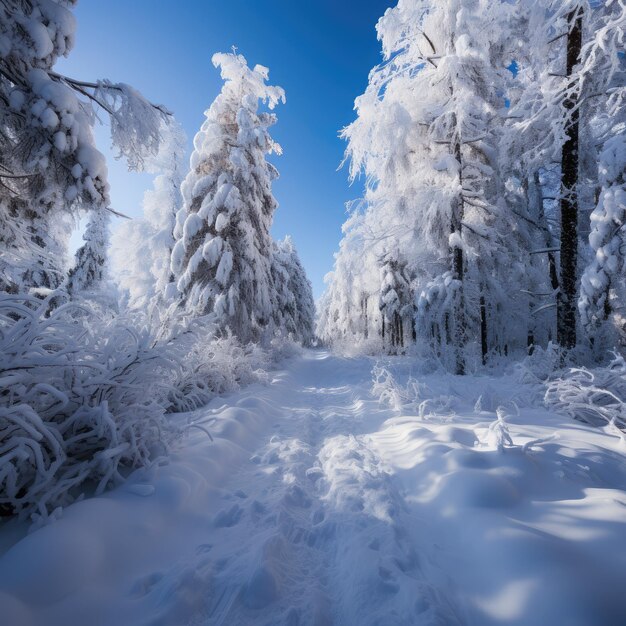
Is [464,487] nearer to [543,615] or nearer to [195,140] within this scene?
[543,615]

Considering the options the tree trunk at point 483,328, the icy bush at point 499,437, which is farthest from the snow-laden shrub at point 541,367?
the tree trunk at point 483,328

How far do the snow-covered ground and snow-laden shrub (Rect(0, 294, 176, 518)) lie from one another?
0.79 feet

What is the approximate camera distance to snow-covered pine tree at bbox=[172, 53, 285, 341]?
1037cm

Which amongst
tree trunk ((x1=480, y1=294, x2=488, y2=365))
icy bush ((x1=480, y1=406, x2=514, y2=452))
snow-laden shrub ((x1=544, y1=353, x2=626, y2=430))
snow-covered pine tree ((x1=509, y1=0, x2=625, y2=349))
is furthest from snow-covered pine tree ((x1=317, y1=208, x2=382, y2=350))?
icy bush ((x1=480, y1=406, x2=514, y2=452))

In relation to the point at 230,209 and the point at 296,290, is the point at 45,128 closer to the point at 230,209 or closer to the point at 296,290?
the point at 230,209

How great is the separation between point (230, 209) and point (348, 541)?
10196mm

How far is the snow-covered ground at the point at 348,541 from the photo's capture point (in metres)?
1.49

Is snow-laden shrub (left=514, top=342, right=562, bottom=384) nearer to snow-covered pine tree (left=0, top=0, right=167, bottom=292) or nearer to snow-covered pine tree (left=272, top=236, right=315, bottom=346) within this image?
snow-covered pine tree (left=0, top=0, right=167, bottom=292)

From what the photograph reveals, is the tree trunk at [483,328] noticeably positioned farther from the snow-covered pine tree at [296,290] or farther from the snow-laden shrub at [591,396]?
the snow-covered pine tree at [296,290]

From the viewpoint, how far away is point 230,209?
10336 millimetres

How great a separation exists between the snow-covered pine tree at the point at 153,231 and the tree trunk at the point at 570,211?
1611cm

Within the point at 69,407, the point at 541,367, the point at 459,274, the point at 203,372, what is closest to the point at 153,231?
the point at 203,372

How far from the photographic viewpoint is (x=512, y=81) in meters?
9.11

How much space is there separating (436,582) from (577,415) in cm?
400
